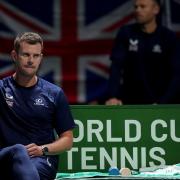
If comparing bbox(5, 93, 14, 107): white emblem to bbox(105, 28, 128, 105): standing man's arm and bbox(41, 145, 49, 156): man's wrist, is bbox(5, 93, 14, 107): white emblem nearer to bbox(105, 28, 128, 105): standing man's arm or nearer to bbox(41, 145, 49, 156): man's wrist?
bbox(41, 145, 49, 156): man's wrist

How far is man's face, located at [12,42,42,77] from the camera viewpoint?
22.0 ft

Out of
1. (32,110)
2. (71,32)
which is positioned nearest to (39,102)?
(32,110)

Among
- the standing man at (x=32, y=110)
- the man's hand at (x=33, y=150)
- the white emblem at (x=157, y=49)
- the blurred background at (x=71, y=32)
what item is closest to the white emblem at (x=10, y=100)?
the standing man at (x=32, y=110)

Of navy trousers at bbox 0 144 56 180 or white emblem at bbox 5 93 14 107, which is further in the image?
white emblem at bbox 5 93 14 107

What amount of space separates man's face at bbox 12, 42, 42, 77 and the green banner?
1.16 metres

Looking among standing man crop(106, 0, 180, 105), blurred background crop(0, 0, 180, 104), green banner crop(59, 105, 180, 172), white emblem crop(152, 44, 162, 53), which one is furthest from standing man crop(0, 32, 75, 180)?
blurred background crop(0, 0, 180, 104)

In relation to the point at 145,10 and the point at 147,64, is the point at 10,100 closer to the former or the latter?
the point at 147,64

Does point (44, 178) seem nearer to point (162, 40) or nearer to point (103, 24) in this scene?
point (162, 40)

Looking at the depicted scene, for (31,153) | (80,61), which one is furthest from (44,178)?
(80,61)

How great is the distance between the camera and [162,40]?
8.30 metres

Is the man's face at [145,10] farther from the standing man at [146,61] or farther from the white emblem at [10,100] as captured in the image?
the white emblem at [10,100]

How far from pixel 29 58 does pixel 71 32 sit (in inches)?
106

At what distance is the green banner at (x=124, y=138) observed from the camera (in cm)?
780

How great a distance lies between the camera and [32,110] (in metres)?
6.74
